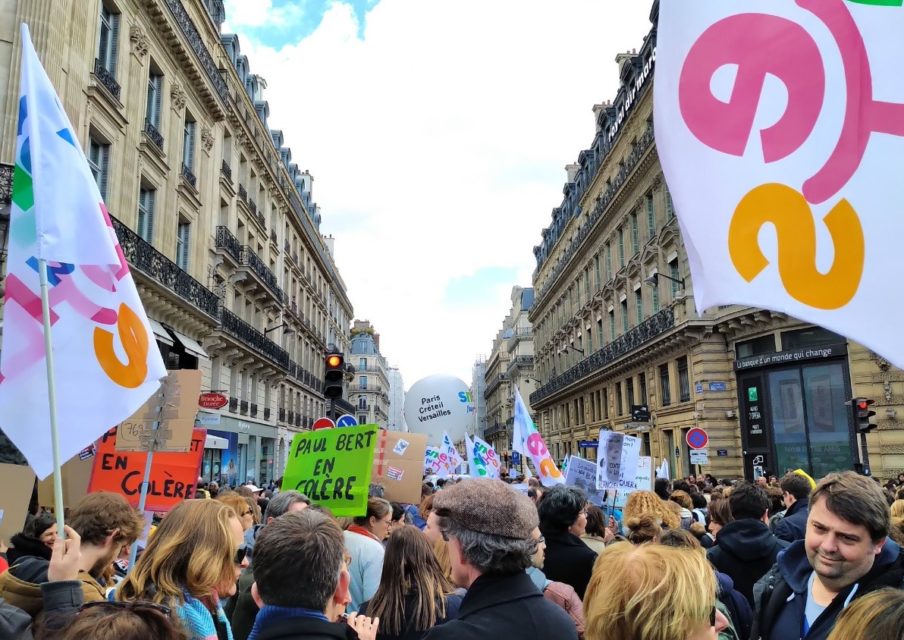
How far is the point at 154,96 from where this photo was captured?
20406 mm

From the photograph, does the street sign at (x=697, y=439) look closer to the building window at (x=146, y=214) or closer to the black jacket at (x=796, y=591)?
the black jacket at (x=796, y=591)

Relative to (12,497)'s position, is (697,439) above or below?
above

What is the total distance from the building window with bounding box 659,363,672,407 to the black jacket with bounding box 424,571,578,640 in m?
25.9

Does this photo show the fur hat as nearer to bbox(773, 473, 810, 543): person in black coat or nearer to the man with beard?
the man with beard

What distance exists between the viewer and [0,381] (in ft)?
13.8

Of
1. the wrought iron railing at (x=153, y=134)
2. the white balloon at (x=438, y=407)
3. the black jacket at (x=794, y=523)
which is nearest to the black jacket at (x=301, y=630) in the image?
the black jacket at (x=794, y=523)

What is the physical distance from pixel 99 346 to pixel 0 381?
670 millimetres

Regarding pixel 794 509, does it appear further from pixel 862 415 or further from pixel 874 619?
pixel 862 415

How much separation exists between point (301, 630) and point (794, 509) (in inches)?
185

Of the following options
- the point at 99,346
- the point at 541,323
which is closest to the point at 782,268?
the point at 99,346

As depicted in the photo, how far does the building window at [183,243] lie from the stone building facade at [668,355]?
562 inches

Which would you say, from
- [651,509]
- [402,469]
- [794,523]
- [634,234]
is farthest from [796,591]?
[634,234]

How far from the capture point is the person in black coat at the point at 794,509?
5352 millimetres

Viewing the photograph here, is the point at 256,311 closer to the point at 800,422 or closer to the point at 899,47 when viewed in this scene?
the point at 800,422
